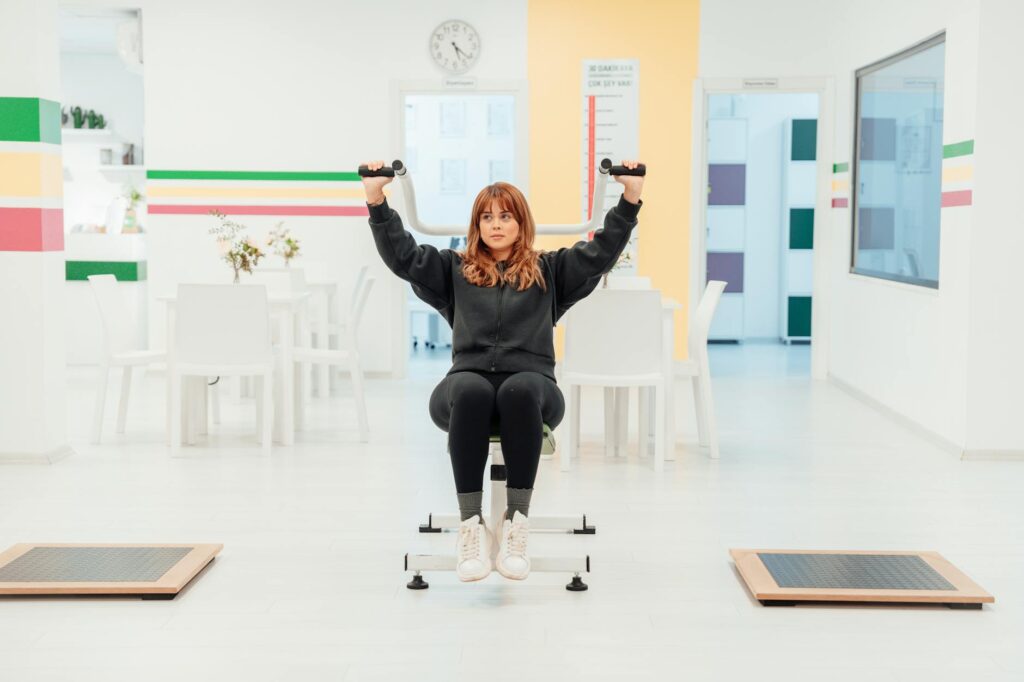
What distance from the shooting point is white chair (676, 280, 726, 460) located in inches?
246

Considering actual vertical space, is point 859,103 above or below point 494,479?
above

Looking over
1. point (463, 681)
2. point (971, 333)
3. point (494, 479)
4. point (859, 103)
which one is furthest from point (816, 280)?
point (463, 681)

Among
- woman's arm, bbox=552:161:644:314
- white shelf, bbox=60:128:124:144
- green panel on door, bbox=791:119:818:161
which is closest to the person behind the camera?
woman's arm, bbox=552:161:644:314

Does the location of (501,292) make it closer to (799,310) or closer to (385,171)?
(385,171)

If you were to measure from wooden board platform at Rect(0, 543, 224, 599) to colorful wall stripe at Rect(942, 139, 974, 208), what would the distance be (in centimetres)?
399

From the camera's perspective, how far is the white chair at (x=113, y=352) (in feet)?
22.6

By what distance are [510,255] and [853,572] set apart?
1.46 m

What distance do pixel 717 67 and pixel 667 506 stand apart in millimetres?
5010

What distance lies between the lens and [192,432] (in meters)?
6.58

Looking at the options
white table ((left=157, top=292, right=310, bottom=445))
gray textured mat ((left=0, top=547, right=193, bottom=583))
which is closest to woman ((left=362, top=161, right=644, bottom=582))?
gray textured mat ((left=0, top=547, right=193, bottom=583))

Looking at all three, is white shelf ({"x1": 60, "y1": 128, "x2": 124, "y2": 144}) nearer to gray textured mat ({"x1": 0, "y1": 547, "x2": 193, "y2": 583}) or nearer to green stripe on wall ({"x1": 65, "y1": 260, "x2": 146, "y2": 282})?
green stripe on wall ({"x1": 65, "y1": 260, "x2": 146, "y2": 282})

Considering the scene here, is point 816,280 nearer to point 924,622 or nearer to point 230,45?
point 230,45

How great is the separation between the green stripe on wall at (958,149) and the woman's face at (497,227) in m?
3.12

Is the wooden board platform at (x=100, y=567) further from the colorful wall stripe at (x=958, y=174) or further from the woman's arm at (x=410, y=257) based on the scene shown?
the colorful wall stripe at (x=958, y=174)
